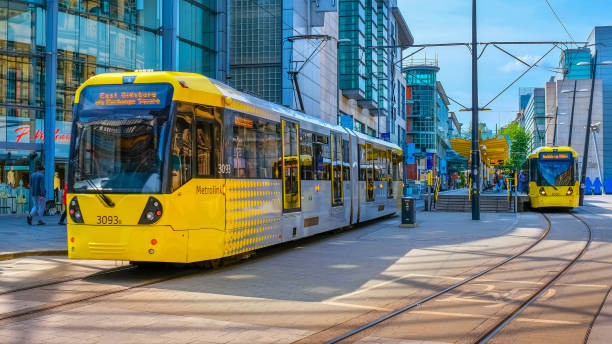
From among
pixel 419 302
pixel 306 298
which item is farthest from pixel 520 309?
pixel 306 298

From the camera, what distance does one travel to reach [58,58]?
1014 inches

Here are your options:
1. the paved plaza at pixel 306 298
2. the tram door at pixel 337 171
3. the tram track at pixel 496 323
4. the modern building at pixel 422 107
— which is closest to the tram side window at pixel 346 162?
the tram door at pixel 337 171

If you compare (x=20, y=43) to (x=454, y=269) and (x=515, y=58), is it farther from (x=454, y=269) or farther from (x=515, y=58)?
(x=454, y=269)

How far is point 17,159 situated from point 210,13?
12.3m

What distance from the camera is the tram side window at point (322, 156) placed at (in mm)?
16531

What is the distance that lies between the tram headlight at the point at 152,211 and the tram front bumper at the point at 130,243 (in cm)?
12

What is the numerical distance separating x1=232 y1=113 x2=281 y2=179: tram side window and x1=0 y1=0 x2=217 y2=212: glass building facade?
46.0 feet

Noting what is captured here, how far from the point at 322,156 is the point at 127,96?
725cm

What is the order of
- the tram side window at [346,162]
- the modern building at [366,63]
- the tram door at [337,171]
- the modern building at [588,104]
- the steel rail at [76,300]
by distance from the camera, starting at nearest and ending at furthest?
the steel rail at [76,300]
the tram door at [337,171]
the tram side window at [346,162]
the modern building at [366,63]
the modern building at [588,104]

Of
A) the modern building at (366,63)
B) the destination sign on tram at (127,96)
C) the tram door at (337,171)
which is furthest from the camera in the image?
the modern building at (366,63)

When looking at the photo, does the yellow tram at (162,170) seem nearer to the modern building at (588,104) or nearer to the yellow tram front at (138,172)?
the yellow tram front at (138,172)

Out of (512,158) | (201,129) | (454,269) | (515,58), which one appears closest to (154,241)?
(201,129)

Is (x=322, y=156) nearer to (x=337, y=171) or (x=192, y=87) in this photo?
(x=337, y=171)

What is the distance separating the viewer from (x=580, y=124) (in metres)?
106
